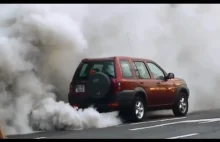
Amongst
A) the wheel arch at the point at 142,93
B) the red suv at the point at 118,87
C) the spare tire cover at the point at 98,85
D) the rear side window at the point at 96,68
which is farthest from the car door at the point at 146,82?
the spare tire cover at the point at 98,85

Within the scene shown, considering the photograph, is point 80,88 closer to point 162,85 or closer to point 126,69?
point 126,69

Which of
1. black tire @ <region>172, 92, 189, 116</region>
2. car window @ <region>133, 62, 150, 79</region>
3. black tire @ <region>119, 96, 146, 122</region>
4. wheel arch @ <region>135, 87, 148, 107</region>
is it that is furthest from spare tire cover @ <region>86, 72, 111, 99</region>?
black tire @ <region>172, 92, 189, 116</region>

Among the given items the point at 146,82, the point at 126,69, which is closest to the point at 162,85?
the point at 146,82

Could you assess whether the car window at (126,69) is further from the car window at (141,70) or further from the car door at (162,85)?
the car door at (162,85)

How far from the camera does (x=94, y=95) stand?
43.3ft

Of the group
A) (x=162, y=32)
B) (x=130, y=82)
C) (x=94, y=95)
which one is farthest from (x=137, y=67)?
(x=162, y=32)

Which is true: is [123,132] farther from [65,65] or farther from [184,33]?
[184,33]

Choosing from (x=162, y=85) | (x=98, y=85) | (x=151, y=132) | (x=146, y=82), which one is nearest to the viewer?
(x=151, y=132)

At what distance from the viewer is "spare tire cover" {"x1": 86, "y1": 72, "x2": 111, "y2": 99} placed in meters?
13.0

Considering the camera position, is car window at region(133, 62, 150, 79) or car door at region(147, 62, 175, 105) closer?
car window at region(133, 62, 150, 79)

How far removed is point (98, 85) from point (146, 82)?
1.61m

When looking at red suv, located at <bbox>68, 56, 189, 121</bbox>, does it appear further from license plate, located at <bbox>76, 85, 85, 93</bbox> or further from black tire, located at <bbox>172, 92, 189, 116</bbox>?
black tire, located at <bbox>172, 92, 189, 116</bbox>

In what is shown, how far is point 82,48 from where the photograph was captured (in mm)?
16031

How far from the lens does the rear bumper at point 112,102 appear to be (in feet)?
43.0
